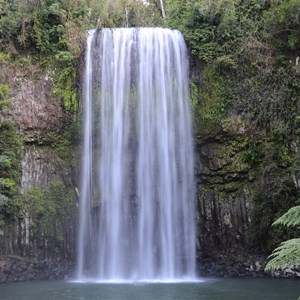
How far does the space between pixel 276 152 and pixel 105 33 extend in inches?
281

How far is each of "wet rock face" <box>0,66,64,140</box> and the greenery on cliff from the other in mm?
308

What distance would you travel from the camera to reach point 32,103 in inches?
606

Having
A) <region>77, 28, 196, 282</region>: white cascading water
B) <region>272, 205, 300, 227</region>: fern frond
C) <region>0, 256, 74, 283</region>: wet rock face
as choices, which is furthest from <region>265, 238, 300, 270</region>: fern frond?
<region>0, 256, 74, 283</region>: wet rock face

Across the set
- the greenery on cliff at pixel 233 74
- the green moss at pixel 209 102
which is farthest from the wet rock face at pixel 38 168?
the green moss at pixel 209 102

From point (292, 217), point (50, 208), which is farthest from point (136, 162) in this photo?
point (292, 217)

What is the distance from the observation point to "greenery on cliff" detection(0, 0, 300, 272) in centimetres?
1453

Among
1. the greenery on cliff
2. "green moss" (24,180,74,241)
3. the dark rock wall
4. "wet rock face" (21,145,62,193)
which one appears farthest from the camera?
"wet rock face" (21,145,62,193)

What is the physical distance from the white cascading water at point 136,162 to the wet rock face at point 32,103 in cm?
114

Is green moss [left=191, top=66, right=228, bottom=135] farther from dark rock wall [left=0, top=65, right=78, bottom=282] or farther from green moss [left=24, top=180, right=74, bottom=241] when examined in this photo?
green moss [left=24, top=180, right=74, bottom=241]

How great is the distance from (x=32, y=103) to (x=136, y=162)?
3.96 m

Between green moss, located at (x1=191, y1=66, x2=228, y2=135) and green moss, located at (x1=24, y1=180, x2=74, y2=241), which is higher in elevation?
green moss, located at (x1=191, y1=66, x2=228, y2=135)

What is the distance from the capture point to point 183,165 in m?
15.2

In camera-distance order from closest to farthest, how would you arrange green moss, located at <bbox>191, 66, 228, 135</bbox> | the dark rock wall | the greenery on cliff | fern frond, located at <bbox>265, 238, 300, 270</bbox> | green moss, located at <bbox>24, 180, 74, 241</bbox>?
fern frond, located at <bbox>265, 238, 300, 270</bbox>
the dark rock wall
green moss, located at <bbox>24, 180, 74, 241</bbox>
the greenery on cliff
green moss, located at <bbox>191, 66, 228, 135</bbox>

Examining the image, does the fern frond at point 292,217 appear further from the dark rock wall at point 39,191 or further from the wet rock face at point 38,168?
the wet rock face at point 38,168
